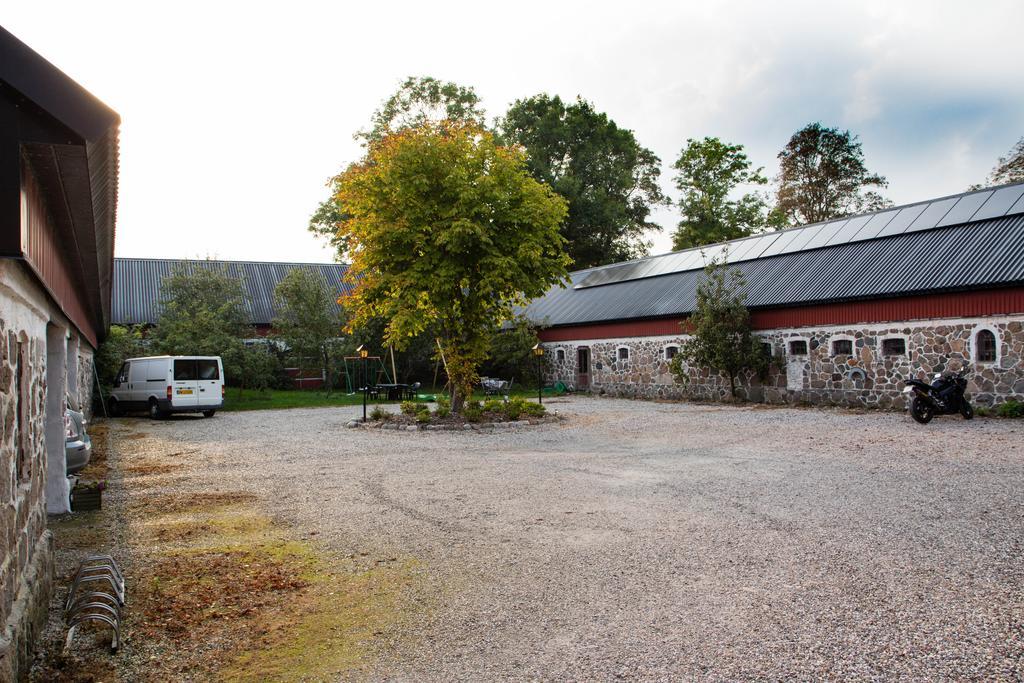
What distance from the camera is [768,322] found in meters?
23.5

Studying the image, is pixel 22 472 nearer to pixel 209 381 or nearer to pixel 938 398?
pixel 209 381

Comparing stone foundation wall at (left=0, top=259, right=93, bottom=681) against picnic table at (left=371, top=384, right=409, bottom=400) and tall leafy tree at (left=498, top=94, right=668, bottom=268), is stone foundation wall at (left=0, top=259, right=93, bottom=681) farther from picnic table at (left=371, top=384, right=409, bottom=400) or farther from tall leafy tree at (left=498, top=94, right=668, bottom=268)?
tall leafy tree at (left=498, top=94, right=668, bottom=268)

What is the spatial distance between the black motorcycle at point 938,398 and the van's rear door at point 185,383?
18.5m

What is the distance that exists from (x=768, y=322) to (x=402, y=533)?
19128 mm

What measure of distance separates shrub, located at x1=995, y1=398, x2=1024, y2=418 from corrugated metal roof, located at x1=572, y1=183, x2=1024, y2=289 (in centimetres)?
636

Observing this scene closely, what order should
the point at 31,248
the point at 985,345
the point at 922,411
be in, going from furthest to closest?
1. the point at 985,345
2. the point at 922,411
3. the point at 31,248

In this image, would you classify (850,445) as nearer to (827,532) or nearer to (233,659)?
(827,532)

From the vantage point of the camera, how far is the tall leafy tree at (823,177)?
4491 cm

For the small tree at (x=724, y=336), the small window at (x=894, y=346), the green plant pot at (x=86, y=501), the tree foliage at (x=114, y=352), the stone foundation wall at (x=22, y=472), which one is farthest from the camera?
the tree foliage at (x=114, y=352)

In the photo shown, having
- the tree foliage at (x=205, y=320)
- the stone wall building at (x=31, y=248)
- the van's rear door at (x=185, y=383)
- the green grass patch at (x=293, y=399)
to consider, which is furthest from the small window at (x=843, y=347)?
the tree foliage at (x=205, y=320)

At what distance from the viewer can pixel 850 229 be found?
982 inches

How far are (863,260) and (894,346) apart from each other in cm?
365

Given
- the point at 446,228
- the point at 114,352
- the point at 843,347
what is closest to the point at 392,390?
the point at 114,352

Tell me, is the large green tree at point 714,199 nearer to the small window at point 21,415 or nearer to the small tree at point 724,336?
the small tree at point 724,336
